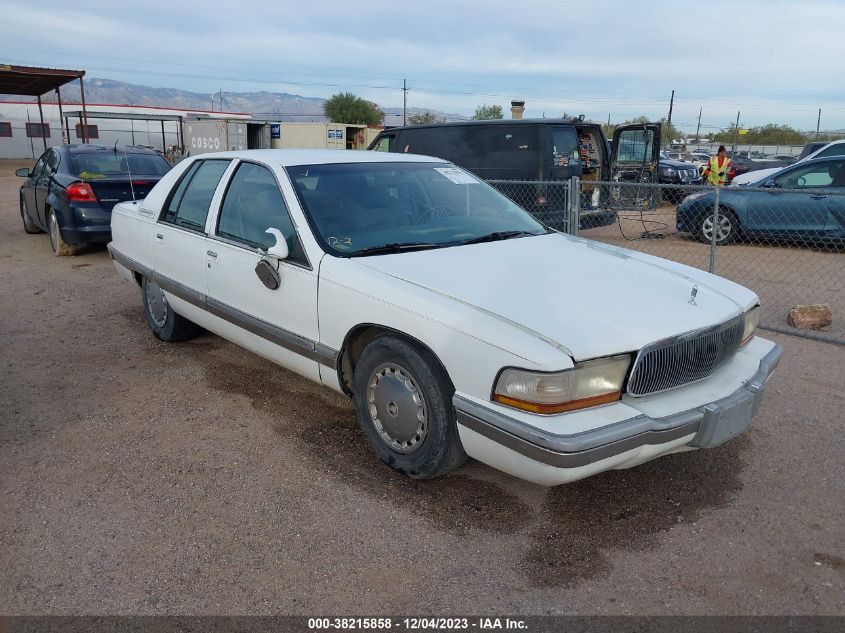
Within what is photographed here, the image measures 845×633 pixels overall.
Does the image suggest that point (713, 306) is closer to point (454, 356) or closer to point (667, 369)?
point (667, 369)

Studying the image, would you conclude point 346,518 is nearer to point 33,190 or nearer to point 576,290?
point 576,290

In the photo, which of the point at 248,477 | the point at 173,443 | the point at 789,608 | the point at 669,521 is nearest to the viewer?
the point at 789,608

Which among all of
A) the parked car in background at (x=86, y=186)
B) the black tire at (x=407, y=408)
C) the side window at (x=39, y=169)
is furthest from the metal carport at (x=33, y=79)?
the black tire at (x=407, y=408)

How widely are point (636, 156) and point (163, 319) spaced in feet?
42.6

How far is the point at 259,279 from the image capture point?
401 centimetres

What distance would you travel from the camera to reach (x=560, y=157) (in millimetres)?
10797

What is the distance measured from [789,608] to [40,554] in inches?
118

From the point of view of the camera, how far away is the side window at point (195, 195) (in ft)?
15.4

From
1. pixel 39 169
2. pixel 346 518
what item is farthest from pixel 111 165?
pixel 346 518

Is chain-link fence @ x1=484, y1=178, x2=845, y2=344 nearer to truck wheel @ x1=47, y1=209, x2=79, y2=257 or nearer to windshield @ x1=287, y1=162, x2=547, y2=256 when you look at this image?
windshield @ x1=287, y1=162, x2=547, y2=256

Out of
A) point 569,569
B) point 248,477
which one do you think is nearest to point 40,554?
point 248,477

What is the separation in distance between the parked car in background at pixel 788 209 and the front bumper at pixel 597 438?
7.34 meters

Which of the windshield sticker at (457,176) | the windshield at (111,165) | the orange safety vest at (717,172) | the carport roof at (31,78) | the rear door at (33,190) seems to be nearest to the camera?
the windshield sticker at (457,176)

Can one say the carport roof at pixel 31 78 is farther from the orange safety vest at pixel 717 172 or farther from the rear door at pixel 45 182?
the orange safety vest at pixel 717 172
